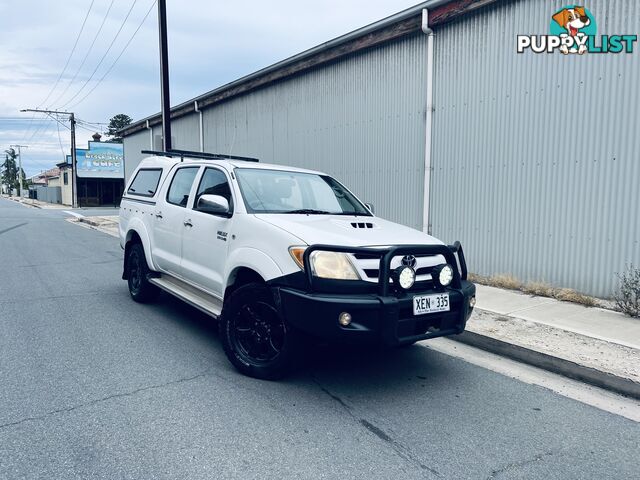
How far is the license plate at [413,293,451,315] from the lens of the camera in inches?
148

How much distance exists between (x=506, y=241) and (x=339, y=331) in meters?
5.13

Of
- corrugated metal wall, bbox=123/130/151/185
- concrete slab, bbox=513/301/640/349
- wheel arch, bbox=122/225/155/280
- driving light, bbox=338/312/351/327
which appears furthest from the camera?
corrugated metal wall, bbox=123/130/151/185

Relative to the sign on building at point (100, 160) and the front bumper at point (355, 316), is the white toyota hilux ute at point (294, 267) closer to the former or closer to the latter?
the front bumper at point (355, 316)

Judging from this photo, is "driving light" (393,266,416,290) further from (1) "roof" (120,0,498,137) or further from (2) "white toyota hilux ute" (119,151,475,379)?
(1) "roof" (120,0,498,137)

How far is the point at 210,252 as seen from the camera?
16.1 ft

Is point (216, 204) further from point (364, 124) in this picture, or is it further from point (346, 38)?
point (346, 38)

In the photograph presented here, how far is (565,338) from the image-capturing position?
5.05m

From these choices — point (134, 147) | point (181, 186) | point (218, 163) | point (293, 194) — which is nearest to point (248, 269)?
point (293, 194)

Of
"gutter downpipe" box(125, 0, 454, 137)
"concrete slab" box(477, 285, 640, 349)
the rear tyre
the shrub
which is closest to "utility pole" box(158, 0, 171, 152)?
"gutter downpipe" box(125, 0, 454, 137)

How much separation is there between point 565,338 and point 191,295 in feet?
13.1

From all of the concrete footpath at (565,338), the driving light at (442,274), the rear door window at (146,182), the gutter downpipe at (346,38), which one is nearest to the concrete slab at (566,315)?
the concrete footpath at (565,338)

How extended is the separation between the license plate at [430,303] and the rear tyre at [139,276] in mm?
3988

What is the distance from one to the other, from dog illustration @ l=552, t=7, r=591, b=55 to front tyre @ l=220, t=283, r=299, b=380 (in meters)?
5.74

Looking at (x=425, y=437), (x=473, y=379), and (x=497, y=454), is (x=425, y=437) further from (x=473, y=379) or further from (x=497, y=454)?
(x=473, y=379)
